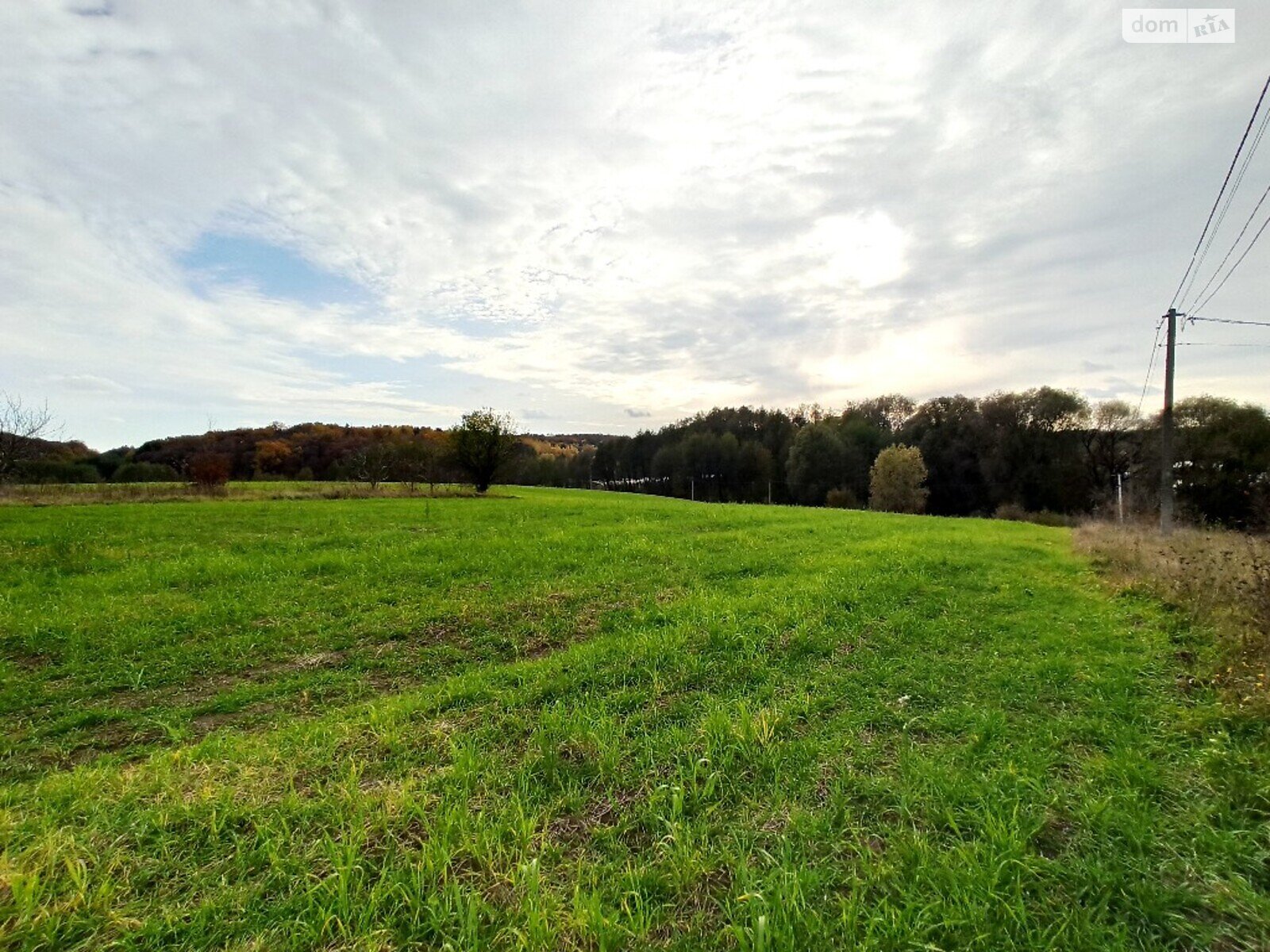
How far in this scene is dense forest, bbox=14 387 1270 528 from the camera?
34.1m

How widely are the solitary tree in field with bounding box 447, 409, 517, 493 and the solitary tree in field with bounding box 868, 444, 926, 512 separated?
3390 cm

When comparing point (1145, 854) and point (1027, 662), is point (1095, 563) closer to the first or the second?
point (1027, 662)

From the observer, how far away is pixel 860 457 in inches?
2379

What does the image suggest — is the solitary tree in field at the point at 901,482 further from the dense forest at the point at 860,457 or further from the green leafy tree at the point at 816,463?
the green leafy tree at the point at 816,463

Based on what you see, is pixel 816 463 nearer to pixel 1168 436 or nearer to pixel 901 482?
pixel 901 482

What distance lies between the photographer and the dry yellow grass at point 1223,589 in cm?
461

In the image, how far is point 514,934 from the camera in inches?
90.4

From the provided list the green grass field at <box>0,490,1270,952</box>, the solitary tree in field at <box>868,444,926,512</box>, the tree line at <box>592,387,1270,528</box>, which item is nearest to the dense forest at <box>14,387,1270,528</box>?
the tree line at <box>592,387,1270,528</box>

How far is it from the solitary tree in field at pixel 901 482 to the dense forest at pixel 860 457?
3.34 metres

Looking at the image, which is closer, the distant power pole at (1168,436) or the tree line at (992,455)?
the distant power pole at (1168,436)

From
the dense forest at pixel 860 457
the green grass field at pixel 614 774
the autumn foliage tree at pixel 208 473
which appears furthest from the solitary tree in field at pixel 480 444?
the green grass field at pixel 614 774

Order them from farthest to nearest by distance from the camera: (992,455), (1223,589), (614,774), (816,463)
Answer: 1. (816,463)
2. (992,455)
3. (1223,589)
4. (614,774)

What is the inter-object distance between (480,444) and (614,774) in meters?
29.0

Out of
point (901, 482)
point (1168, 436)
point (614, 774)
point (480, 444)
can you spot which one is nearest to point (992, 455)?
point (901, 482)
